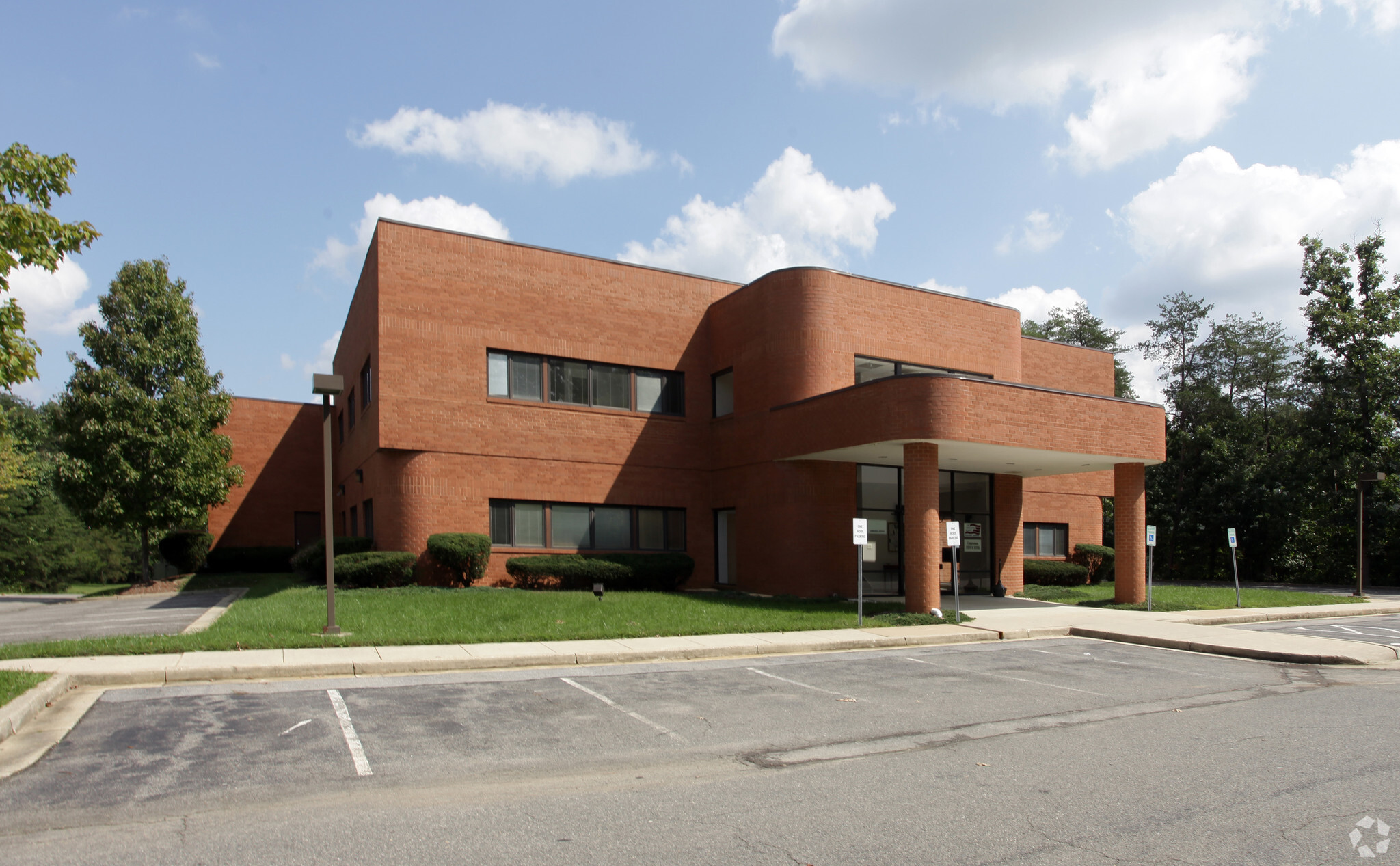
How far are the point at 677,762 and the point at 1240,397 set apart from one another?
5676 centimetres

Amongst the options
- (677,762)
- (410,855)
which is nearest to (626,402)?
(677,762)

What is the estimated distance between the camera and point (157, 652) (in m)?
11.9

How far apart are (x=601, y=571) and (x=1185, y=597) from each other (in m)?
16.0

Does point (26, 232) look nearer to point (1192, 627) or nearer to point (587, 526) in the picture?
point (587, 526)

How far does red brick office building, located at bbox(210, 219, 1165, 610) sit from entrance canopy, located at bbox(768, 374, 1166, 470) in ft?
0.22

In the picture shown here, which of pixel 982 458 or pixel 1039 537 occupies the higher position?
pixel 982 458

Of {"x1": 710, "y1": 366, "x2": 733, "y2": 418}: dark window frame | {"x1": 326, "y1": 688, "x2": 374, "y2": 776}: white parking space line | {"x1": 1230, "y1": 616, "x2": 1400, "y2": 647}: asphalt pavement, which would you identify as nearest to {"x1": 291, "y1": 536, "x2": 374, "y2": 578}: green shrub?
{"x1": 710, "y1": 366, "x2": 733, "y2": 418}: dark window frame

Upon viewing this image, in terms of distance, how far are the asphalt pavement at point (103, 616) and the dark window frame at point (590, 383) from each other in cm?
842

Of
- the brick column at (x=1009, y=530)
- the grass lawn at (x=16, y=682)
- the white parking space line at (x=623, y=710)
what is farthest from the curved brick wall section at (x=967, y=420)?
the grass lawn at (x=16, y=682)

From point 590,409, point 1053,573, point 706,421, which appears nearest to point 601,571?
point 590,409

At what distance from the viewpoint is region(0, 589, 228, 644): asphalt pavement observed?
48.8ft

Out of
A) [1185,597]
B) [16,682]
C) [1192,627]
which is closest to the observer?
[16,682]

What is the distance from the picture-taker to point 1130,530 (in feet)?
74.9

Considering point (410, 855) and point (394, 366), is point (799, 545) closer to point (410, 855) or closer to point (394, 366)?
point (394, 366)
